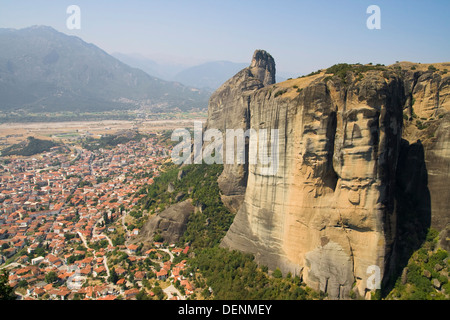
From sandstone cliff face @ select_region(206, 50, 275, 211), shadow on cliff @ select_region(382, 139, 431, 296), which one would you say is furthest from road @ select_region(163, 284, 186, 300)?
shadow on cliff @ select_region(382, 139, 431, 296)

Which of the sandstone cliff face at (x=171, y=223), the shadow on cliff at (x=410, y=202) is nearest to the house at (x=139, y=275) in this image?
the sandstone cliff face at (x=171, y=223)

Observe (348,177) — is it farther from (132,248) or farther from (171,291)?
(132,248)

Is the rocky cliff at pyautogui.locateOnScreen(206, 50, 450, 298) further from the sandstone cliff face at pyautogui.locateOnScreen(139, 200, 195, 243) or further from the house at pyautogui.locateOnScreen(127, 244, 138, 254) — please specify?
the house at pyautogui.locateOnScreen(127, 244, 138, 254)

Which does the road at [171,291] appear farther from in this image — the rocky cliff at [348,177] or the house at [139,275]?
the rocky cliff at [348,177]

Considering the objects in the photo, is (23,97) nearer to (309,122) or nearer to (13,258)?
(13,258)

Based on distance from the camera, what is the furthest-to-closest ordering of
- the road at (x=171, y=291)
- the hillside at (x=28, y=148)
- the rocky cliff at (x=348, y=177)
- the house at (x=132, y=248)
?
1. the hillside at (x=28, y=148)
2. the house at (x=132, y=248)
3. the road at (x=171, y=291)
4. the rocky cliff at (x=348, y=177)

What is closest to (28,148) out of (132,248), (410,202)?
(132,248)
